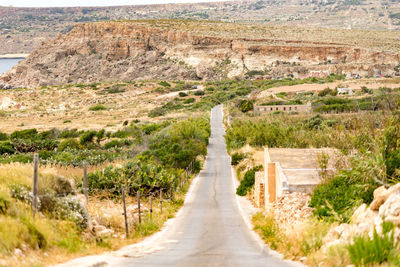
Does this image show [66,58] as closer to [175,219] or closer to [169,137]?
[169,137]

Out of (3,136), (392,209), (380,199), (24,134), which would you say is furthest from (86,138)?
(392,209)

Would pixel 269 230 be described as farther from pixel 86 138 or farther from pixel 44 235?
pixel 86 138

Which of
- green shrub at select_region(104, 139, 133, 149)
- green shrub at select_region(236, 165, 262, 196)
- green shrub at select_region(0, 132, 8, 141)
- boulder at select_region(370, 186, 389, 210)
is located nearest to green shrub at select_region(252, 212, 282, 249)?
boulder at select_region(370, 186, 389, 210)

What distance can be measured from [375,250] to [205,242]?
245 inches

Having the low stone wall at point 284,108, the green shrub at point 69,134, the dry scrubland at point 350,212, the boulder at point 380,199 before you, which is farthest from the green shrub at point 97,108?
the boulder at point 380,199

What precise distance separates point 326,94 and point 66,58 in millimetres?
90375

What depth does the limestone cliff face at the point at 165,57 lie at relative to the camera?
399 ft

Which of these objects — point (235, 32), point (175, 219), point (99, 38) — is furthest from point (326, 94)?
point (99, 38)

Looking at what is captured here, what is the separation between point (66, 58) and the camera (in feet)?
492

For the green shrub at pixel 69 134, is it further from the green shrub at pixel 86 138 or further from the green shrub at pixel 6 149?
the green shrub at pixel 6 149

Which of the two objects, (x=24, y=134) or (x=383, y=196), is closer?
(x=383, y=196)

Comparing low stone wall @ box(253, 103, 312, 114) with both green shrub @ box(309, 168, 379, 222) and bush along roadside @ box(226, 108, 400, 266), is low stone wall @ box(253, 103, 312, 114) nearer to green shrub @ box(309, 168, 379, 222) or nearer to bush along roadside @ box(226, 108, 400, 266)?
bush along roadside @ box(226, 108, 400, 266)

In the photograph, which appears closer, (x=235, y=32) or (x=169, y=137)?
(x=169, y=137)

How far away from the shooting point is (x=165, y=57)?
138375 mm
